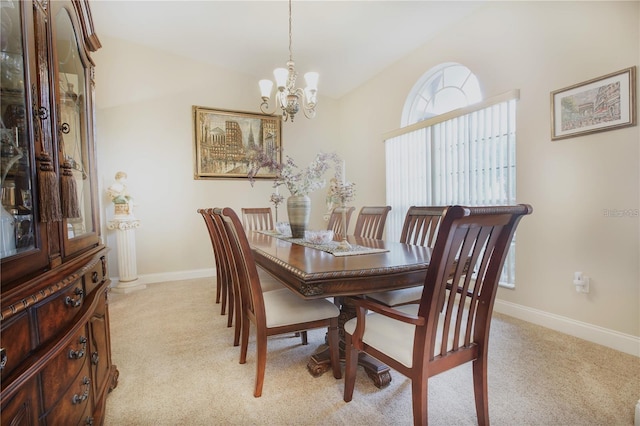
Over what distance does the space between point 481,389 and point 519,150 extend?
82.7 inches

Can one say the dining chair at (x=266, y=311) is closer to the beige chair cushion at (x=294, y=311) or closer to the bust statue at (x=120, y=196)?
the beige chair cushion at (x=294, y=311)

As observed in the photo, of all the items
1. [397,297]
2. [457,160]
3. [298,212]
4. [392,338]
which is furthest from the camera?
[457,160]

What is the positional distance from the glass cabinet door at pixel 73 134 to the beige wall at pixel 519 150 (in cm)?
271

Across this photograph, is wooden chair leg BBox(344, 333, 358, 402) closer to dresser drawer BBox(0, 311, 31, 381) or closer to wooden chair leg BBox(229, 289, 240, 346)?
wooden chair leg BBox(229, 289, 240, 346)

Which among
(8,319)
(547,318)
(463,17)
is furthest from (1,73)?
(463,17)

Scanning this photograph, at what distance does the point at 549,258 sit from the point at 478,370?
1.65 metres

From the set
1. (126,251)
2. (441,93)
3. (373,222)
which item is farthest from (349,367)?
(126,251)

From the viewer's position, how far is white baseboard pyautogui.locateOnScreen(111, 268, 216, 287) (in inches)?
160

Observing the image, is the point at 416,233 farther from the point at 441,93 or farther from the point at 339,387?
the point at 441,93

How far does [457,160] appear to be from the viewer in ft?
10.5

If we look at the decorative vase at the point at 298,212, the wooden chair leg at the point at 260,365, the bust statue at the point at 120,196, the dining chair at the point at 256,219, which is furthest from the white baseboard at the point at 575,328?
the bust statue at the point at 120,196

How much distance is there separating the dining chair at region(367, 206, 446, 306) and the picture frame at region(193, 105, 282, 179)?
2695 millimetres

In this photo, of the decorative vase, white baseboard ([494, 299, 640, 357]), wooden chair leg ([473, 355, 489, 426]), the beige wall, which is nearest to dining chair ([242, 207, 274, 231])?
the beige wall

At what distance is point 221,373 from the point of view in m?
1.87
